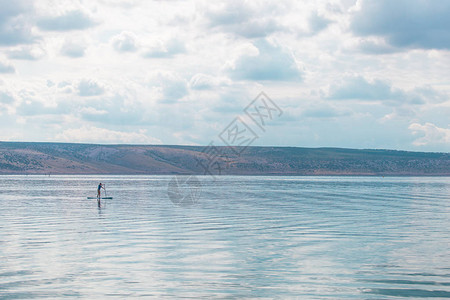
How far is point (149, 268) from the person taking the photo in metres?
21.6

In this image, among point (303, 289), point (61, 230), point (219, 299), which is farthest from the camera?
point (61, 230)

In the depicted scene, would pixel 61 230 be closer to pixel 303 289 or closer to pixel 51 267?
pixel 51 267

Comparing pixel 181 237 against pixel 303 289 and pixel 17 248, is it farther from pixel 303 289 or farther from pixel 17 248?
pixel 303 289

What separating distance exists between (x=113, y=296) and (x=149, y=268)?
4.39 meters

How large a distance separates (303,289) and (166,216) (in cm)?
2543

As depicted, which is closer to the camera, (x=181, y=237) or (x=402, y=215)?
(x=181, y=237)

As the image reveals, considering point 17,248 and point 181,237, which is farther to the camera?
point 181,237

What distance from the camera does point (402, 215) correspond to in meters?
45.0

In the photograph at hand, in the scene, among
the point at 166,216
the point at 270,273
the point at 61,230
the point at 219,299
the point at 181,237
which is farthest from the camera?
the point at 166,216

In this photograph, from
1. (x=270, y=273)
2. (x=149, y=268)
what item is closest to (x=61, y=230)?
(x=149, y=268)

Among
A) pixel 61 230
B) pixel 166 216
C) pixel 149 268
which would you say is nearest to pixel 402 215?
pixel 166 216

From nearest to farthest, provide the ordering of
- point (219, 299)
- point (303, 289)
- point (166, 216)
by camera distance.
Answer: point (219, 299) → point (303, 289) → point (166, 216)

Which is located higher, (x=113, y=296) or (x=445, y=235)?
(x=445, y=235)

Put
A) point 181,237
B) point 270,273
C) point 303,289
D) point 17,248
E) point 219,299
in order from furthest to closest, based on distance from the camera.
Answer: point 181,237, point 17,248, point 270,273, point 303,289, point 219,299
